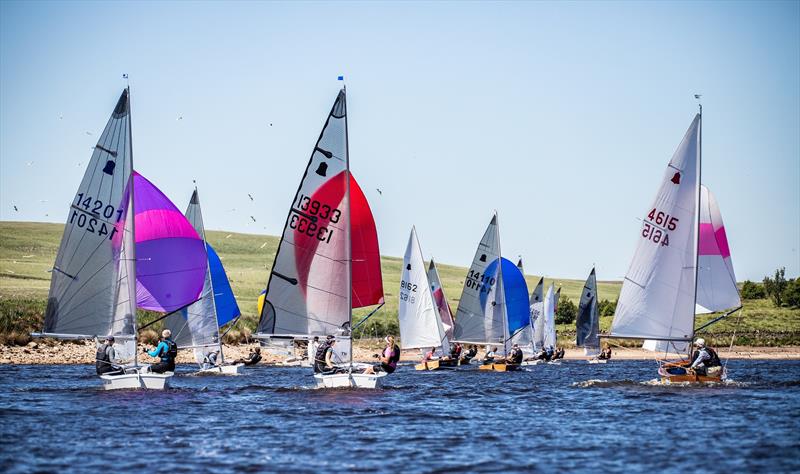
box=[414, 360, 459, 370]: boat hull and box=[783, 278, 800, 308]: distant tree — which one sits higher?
box=[783, 278, 800, 308]: distant tree

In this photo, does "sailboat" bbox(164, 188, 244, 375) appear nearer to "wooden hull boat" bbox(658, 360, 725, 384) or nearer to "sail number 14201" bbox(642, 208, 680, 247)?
"sail number 14201" bbox(642, 208, 680, 247)

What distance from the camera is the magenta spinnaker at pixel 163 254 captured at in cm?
3894

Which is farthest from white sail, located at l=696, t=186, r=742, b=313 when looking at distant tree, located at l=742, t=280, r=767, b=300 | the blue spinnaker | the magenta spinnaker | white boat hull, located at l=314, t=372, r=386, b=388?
distant tree, located at l=742, t=280, r=767, b=300

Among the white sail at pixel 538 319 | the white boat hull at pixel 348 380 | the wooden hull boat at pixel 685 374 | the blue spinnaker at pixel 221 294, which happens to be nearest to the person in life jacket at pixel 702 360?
the wooden hull boat at pixel 685 374

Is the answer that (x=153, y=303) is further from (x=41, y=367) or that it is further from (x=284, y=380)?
(x=41, y=367)

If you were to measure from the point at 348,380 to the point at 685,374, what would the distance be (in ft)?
43.1

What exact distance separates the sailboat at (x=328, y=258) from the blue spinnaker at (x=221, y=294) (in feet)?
55.7

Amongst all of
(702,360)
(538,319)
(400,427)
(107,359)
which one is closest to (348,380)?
(400,427)

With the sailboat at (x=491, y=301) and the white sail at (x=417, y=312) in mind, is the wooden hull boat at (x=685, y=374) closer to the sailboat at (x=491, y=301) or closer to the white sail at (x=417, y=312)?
the white sail at (x=417, y=312)

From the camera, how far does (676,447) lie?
25.1 metres

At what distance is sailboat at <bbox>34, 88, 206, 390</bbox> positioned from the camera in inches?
1406

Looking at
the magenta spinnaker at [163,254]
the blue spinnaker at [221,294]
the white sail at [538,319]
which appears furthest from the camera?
the white sail at [538,319]

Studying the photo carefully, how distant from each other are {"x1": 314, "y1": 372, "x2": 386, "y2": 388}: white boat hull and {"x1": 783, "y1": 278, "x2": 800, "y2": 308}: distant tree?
7686 centimetres

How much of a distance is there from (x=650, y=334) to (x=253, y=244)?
13447 centimetres
